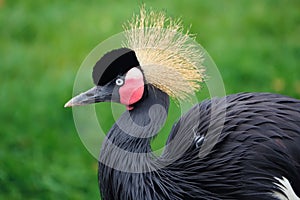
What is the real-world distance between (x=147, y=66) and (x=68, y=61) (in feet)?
8.87

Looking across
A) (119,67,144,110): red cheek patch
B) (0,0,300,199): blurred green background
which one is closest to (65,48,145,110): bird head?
(119,67,144,110): red cheek patch

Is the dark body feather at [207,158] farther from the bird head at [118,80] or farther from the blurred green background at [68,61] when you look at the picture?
the blurred green background at [68,61]

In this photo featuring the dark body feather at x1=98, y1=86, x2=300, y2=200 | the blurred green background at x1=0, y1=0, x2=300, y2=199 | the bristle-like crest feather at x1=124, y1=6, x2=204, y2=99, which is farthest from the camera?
the blurred green background at x1=0, y1=0, x2=300, y2=199

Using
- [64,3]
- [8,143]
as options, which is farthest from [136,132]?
[64,3]

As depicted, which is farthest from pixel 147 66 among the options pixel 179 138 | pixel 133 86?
pixel 179 138

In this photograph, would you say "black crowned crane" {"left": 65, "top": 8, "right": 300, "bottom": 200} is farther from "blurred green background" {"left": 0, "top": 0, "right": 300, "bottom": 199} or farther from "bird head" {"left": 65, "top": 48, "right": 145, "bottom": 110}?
"blurred green background" {"left": 0, "top": 0, "right": 300, "bottom": 199}

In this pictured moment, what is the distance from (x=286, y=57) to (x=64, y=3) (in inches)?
81.4

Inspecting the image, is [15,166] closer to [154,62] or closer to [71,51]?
[154,62]

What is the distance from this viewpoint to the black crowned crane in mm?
2979

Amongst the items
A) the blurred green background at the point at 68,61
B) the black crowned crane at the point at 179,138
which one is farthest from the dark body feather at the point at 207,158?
the blurred green background at the point at 68,61

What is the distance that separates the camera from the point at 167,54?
3133mm

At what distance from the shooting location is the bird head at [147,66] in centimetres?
302

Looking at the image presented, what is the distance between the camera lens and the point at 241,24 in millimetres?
6133

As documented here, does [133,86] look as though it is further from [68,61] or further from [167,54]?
[68,61]
